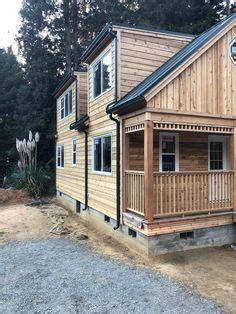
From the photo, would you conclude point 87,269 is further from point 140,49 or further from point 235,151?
point 140,49

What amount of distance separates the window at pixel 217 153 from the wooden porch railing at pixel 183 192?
1847 mm

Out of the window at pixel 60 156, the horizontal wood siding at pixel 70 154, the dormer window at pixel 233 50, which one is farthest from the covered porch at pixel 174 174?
the window at pixel 60 156

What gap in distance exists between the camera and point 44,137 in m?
23.6

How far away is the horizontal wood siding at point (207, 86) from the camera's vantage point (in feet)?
24.2

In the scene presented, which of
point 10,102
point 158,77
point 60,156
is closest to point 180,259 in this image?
point 158,77

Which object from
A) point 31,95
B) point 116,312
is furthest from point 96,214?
point 31,95

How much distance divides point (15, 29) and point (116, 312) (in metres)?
25.6

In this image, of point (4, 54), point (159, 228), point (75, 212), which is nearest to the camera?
point (159, 228)

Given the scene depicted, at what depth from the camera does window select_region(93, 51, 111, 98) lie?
955 centimetres

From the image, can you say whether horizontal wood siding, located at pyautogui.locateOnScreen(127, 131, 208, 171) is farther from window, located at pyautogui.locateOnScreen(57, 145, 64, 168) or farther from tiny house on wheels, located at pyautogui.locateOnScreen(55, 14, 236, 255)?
window, located at pyautogui.locateOnScreen(57, 145, 64, 168)

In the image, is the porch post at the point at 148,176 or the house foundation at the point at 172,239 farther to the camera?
the house foundation at the point at 172,239

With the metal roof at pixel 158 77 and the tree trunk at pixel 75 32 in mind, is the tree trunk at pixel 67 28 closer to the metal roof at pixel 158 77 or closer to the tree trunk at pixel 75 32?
the tree trunk at pixel 75 32

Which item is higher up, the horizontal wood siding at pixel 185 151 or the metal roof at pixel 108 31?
the metal roof at pixel 108 31

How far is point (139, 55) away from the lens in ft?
29.7
